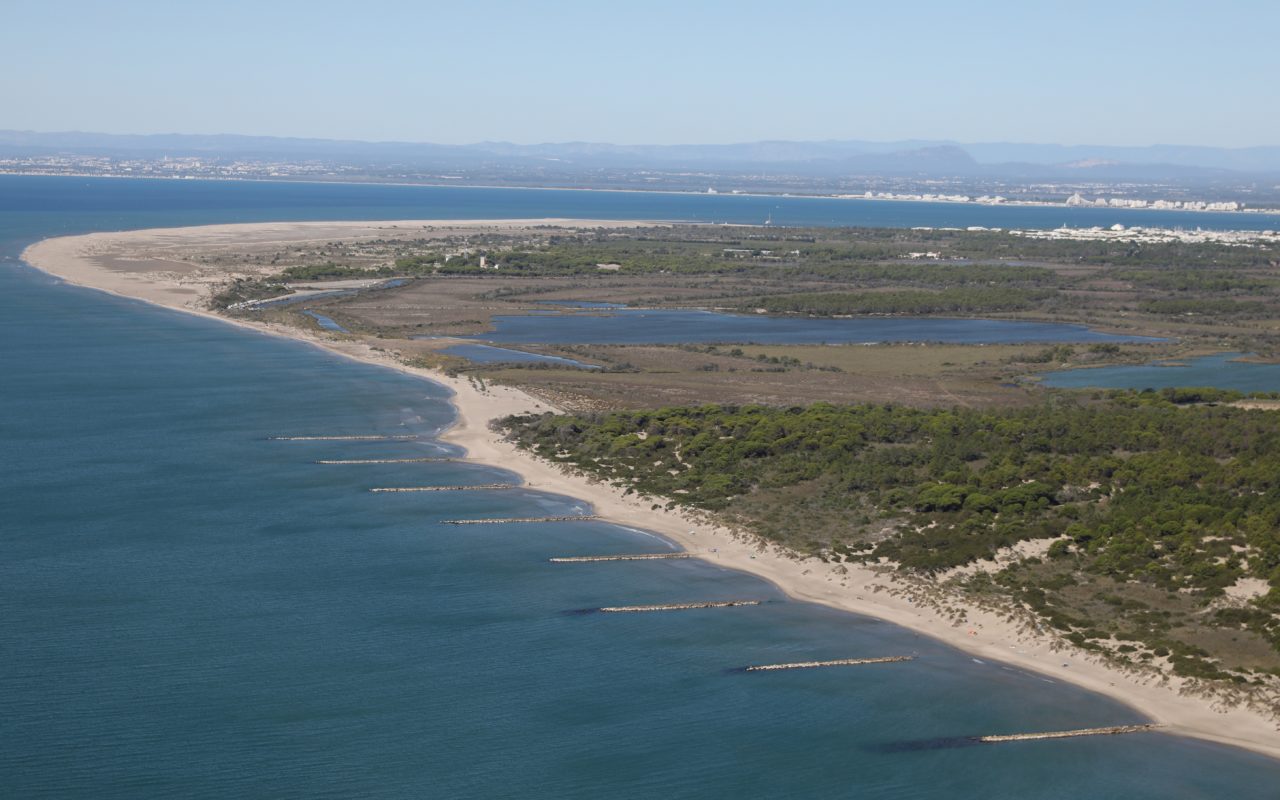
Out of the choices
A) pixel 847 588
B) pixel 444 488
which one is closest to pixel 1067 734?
pixel 847 588

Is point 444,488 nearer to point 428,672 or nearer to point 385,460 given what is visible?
point 385,460

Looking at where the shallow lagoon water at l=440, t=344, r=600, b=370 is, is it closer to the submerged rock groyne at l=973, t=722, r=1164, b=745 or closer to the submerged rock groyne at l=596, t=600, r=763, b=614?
the submerged rock groyne at l=596, t=600, r=763, b=614

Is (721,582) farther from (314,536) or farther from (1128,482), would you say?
(1128,482)

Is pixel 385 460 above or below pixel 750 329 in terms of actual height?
below

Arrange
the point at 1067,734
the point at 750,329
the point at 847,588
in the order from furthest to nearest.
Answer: the point at 750,329 < the point at 847,588 < the point at 1067,734

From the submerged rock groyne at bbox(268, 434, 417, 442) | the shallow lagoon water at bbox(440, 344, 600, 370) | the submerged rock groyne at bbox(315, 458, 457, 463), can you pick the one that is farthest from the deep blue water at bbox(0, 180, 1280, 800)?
the shallow lagoon water at bbox(440, 344, 600, 370)

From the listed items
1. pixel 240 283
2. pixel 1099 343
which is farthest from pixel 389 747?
pixel 240 283
